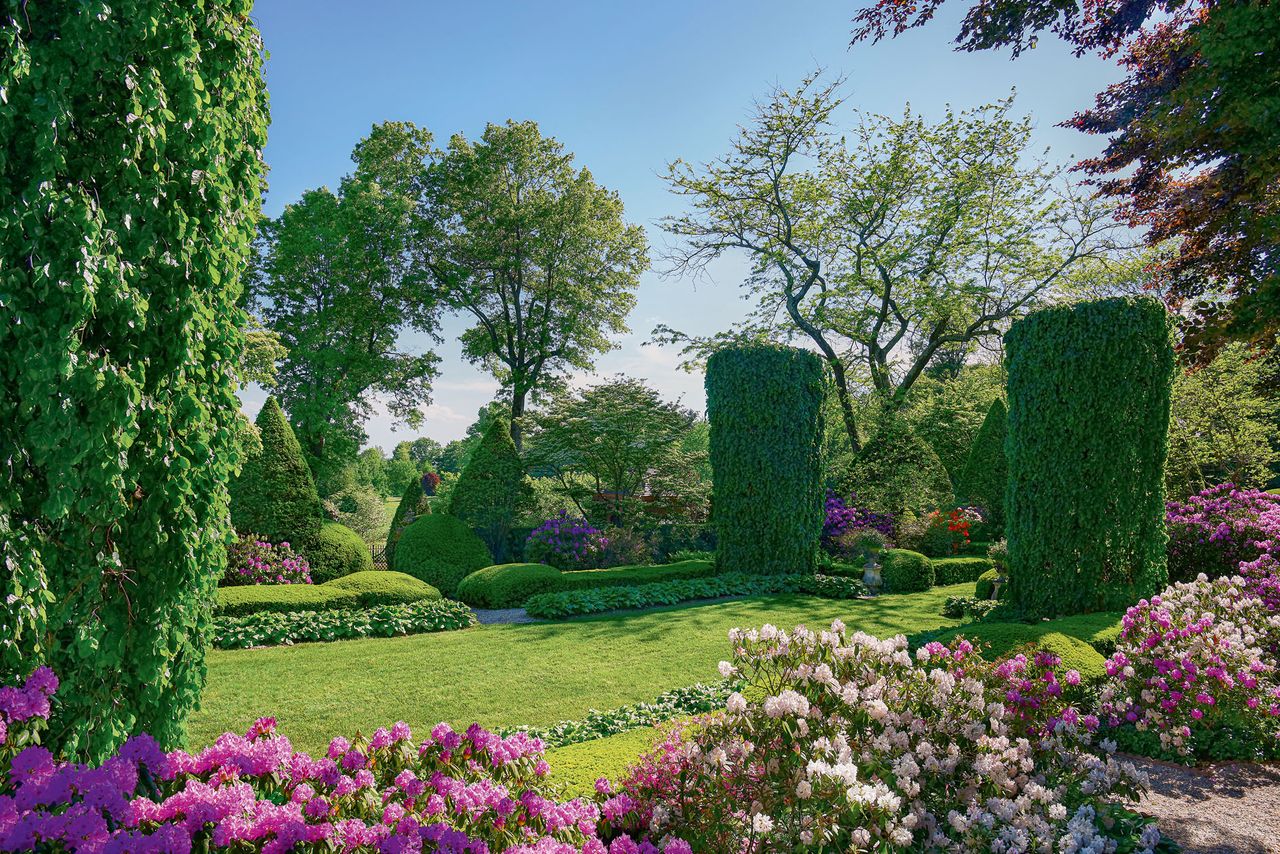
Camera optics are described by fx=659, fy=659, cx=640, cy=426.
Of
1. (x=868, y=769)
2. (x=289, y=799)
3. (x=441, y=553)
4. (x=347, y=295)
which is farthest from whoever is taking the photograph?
(x=347, y=295)

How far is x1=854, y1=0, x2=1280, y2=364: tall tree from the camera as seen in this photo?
486 centimetres

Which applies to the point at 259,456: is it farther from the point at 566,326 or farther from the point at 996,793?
the point at 566,326

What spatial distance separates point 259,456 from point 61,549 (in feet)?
32.8

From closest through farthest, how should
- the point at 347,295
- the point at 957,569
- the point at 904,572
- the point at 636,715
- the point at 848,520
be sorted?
1. the point at 636,715
2. the point at 904,572
3. the point at 957,569
4. the point at 848,520
5. the point at 347,295

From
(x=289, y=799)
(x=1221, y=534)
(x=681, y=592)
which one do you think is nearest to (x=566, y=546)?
(x=681, y=592)

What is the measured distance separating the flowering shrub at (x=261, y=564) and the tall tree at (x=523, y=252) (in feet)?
40.9

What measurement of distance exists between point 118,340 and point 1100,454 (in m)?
9.56

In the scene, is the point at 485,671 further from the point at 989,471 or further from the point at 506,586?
the point at 989,471

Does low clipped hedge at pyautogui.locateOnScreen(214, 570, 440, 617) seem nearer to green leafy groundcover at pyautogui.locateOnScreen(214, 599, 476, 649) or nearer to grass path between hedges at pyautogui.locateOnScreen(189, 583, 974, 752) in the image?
green leafy groundcover at pyautogui.locateOnScreen(214, 599, 476, 649)

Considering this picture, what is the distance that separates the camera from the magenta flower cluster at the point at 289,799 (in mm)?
2264

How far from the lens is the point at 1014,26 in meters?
5.53

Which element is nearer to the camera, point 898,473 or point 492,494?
point 492,494

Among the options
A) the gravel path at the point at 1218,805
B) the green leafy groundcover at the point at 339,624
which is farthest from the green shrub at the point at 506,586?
the gravel path at the point at 1218,805

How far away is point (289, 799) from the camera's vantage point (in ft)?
8.93
